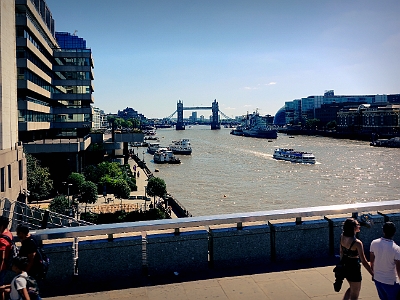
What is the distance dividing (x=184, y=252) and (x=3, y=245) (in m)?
2.67

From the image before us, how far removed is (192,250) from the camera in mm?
6402

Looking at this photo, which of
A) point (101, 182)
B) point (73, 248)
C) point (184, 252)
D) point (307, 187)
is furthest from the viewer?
point (307, 187)

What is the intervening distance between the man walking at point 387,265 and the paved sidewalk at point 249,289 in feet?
3.15

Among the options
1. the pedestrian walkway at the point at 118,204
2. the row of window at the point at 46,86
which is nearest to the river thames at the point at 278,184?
the pedestrian walkway at the point at 118,204

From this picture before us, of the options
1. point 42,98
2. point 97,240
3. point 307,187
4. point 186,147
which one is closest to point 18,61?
point 42,98

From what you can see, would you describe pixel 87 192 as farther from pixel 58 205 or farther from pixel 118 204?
pixel 58 205

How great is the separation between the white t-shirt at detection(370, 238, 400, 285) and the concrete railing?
6.54 ft

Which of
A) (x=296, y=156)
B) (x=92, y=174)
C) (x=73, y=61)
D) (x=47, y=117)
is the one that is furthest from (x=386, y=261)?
(x=296, y=156)

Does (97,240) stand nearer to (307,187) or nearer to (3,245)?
(3,245)

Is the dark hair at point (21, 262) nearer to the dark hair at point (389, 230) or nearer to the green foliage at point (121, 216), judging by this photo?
the dark hair at point (389, 230)

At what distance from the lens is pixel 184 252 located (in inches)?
251

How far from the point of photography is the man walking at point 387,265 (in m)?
4.68

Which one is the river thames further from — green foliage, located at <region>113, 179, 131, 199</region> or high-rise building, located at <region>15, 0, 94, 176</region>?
high-rise building, located at <region>15, 0, 94, 176</region>

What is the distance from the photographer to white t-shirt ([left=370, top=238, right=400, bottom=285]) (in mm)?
4688
